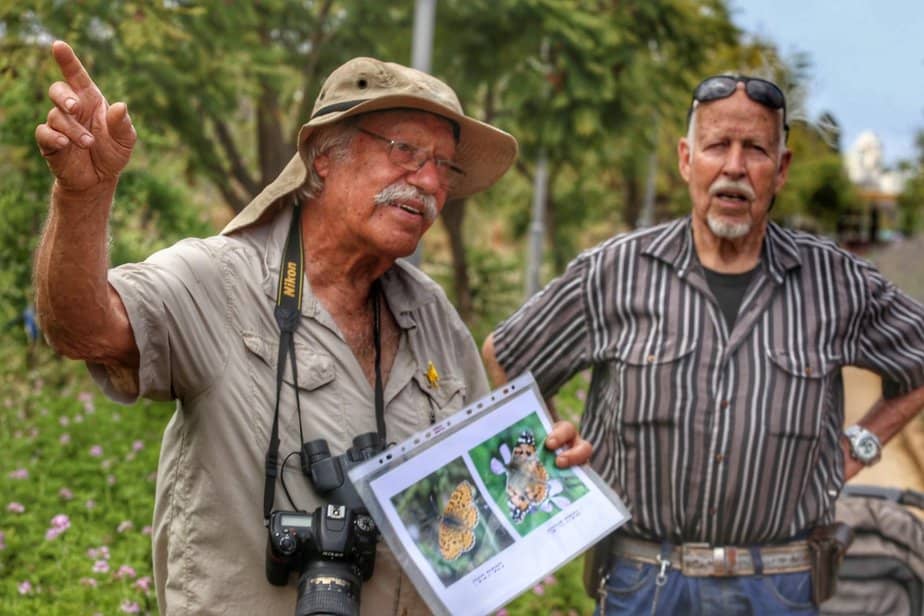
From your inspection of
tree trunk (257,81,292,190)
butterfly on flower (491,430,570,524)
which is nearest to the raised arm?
butterfly on flower (491,430,570,524)

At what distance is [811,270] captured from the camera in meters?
3.24

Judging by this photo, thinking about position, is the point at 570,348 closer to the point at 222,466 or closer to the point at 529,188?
the point at 222,466

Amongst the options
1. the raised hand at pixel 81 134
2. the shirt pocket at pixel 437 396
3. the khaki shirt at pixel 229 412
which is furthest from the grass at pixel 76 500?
the raised hand at pixel 81 134

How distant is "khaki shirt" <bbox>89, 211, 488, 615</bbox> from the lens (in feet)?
7.18

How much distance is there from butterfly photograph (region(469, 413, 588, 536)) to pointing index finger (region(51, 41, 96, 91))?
1.12m

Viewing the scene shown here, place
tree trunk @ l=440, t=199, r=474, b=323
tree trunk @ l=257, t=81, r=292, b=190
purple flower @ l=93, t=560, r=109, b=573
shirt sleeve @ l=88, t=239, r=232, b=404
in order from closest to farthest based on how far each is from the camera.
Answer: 1. shirt sleeve @ l=88, t=239, r=232, b=404
2. purple flower @ l=93, t=560, r=109, b=573
3. tree trunk @ l=257, t=81, r=292, b=190
4. tree trunk @ l=440, t=199, r=474, b=323

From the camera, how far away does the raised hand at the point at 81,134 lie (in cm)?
175

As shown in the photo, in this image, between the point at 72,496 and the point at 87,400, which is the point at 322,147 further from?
the point at 87,400

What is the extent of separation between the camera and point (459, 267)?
1130cm

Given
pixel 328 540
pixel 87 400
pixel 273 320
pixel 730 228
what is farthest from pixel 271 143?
pixel 328 540

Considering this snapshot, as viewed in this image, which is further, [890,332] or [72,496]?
[72,496]

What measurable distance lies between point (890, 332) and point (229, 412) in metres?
2.10

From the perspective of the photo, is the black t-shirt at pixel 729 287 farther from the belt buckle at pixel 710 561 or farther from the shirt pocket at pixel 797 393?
the belt buckle at pixel 710 561

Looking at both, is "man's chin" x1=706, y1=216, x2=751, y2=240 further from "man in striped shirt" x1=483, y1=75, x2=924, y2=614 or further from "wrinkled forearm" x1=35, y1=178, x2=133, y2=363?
"wrinkled forearm" x1=35, y1=178, x2=133, y2=363
